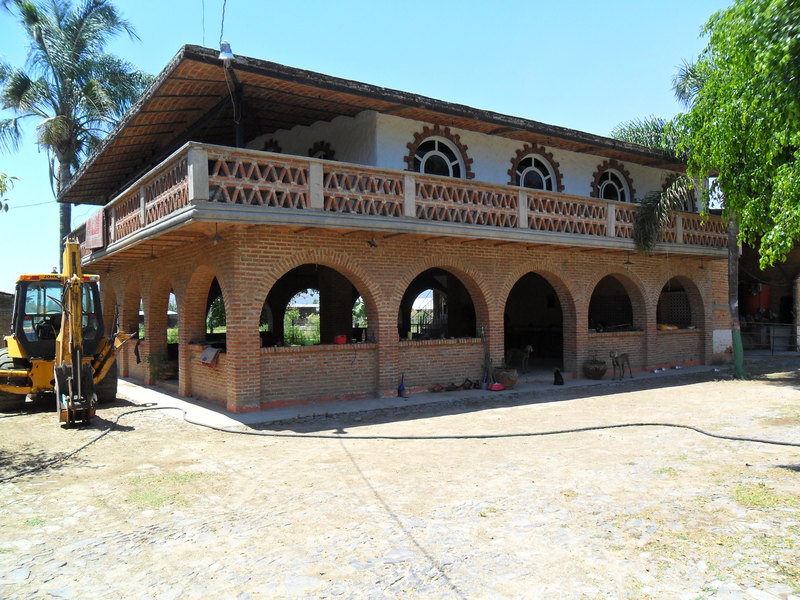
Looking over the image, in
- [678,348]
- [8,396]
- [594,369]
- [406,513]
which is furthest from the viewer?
[678,348]

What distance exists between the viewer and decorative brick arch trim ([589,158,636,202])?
16.2 meters

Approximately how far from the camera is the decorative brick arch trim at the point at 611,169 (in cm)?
1623

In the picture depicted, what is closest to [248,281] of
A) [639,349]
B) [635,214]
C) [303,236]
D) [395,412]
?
[303,236]

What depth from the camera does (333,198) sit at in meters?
10.4

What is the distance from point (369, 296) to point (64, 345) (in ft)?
18.0

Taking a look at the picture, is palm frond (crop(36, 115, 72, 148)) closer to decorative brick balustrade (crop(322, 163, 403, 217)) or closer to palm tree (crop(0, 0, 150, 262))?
palm tree (crop(0, 0, 150, 262))

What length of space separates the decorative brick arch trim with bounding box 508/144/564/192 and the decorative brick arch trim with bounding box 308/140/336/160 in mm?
4380

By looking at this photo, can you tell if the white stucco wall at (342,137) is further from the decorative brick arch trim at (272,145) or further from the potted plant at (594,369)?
the potted plant at (594,369)

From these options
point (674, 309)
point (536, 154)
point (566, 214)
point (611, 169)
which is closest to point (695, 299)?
point (674, 309)

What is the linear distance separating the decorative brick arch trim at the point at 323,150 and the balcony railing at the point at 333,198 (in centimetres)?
253

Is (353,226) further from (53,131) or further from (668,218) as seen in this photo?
(53,131)

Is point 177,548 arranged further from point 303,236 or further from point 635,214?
point 635,214

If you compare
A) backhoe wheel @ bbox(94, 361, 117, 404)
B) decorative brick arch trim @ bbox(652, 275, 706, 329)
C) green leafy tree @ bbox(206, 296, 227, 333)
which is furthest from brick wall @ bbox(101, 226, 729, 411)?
green leafy tree @ bbox(206, 296, 227, 333)

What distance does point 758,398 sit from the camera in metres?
12.0
